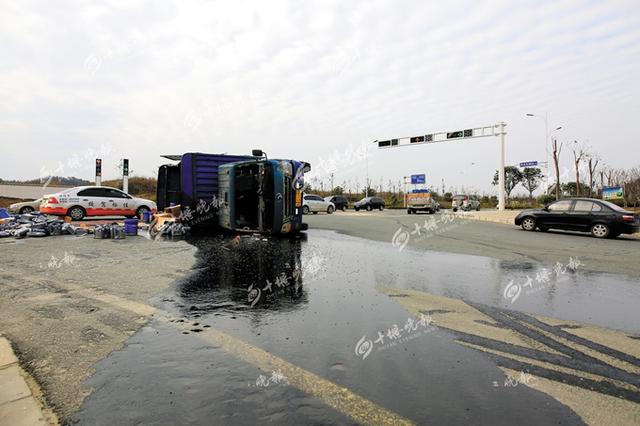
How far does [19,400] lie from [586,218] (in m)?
17.6

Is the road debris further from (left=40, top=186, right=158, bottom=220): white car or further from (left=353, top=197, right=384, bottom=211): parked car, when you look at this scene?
(left=353, top=197, right=384, bottom=211): parked car

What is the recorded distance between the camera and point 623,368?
10.5ft

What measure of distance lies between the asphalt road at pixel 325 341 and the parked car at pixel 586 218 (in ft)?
27.3

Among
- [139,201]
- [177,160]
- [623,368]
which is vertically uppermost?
[177,160]

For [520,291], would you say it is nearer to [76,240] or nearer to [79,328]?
[79,328]

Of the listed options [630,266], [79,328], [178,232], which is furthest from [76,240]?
[630,266]

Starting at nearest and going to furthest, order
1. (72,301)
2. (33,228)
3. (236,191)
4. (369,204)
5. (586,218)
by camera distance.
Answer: (72,301), (33,228), (236,191), (586,218), (369,204)

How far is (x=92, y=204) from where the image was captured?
1666 cm

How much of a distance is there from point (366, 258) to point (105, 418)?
22.0ft

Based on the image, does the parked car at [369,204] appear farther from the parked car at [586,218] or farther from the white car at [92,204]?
the white car at [92,204]

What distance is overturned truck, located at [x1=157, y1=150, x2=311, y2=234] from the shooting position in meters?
11.5

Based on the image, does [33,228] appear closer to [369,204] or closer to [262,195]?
[262,195]

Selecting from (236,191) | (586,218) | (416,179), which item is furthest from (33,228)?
(416,179)

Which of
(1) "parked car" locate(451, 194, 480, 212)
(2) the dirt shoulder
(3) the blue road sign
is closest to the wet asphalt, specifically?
(2) the dirt shoulder
